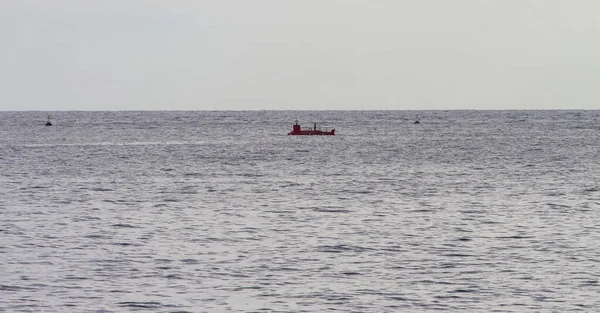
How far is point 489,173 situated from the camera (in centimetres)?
6994

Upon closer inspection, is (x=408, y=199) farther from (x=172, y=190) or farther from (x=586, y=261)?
(x=586, y=261)

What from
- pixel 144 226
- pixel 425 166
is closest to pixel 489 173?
pixel 425 166

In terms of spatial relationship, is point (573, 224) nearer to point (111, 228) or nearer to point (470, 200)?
point (470, 200)

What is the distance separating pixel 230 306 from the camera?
25.5 meters

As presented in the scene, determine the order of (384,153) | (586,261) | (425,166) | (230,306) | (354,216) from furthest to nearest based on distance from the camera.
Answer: (384,153), (425,166), (354,216), (586,261), (230,306)

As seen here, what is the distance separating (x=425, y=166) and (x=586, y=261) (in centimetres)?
4726

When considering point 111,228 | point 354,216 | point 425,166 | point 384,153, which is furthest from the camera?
point 384,153

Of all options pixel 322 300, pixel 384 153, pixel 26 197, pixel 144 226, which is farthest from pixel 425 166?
pixel 322 300

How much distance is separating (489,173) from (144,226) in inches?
1363

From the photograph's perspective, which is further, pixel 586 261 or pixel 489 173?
pixel 489 173

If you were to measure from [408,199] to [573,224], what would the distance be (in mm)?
12026

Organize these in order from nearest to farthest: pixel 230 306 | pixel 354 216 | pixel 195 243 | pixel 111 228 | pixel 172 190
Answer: pixel 230 306, pixel 195 243, pixel 111 228, pixel 354 216, pixel 172 190

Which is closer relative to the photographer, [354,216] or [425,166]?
[354,216]

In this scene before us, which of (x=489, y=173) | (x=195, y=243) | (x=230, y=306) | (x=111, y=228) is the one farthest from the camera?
(x=489, y=173)
